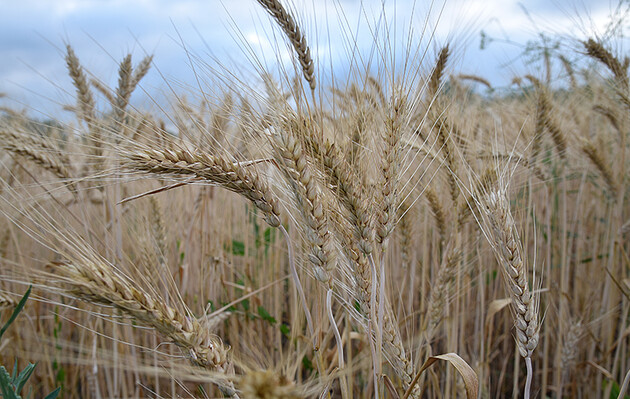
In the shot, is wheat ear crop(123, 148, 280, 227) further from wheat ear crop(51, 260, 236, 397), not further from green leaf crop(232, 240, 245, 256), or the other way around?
green leaf crop(232, 240, 245, 256)

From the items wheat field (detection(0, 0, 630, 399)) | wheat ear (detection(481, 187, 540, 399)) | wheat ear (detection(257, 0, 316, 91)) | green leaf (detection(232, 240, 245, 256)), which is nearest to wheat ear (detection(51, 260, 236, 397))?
wheat field (detection(0, 0, 630, 399))

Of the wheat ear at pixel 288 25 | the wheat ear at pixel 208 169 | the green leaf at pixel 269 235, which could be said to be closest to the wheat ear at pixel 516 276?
the wheat ear at pixel 208 169

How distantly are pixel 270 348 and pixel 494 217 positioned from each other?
1414 millimetres

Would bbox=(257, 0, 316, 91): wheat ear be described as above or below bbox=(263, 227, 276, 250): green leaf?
above

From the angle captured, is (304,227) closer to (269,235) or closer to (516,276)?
(516,276)

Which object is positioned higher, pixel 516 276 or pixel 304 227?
pixel 304 227

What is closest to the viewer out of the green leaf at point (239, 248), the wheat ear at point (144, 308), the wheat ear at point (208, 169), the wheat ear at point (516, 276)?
the wheat ear at point (144, 308)

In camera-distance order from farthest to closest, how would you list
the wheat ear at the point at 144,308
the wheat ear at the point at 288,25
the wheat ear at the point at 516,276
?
the wheat ear at the point at 288,25 → the wheat ear at the point at 516,276 → the wheat ear at the point at 144,308

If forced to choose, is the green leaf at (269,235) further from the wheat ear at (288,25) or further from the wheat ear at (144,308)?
the wheat ear at (144,308)

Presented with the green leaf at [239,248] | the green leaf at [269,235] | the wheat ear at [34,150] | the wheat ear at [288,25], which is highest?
the wheat ear at [288,25]

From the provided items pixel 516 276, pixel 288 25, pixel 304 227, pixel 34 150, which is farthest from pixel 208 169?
pixel 34 150

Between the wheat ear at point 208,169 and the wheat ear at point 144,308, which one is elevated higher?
the wheat ear at point 208,169

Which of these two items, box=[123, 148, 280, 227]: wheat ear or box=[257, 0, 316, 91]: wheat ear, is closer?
box=[123, 148, 280, 227]: wheat ear

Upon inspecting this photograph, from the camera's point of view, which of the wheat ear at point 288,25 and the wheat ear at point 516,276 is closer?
the wheat ear at point 516,276
